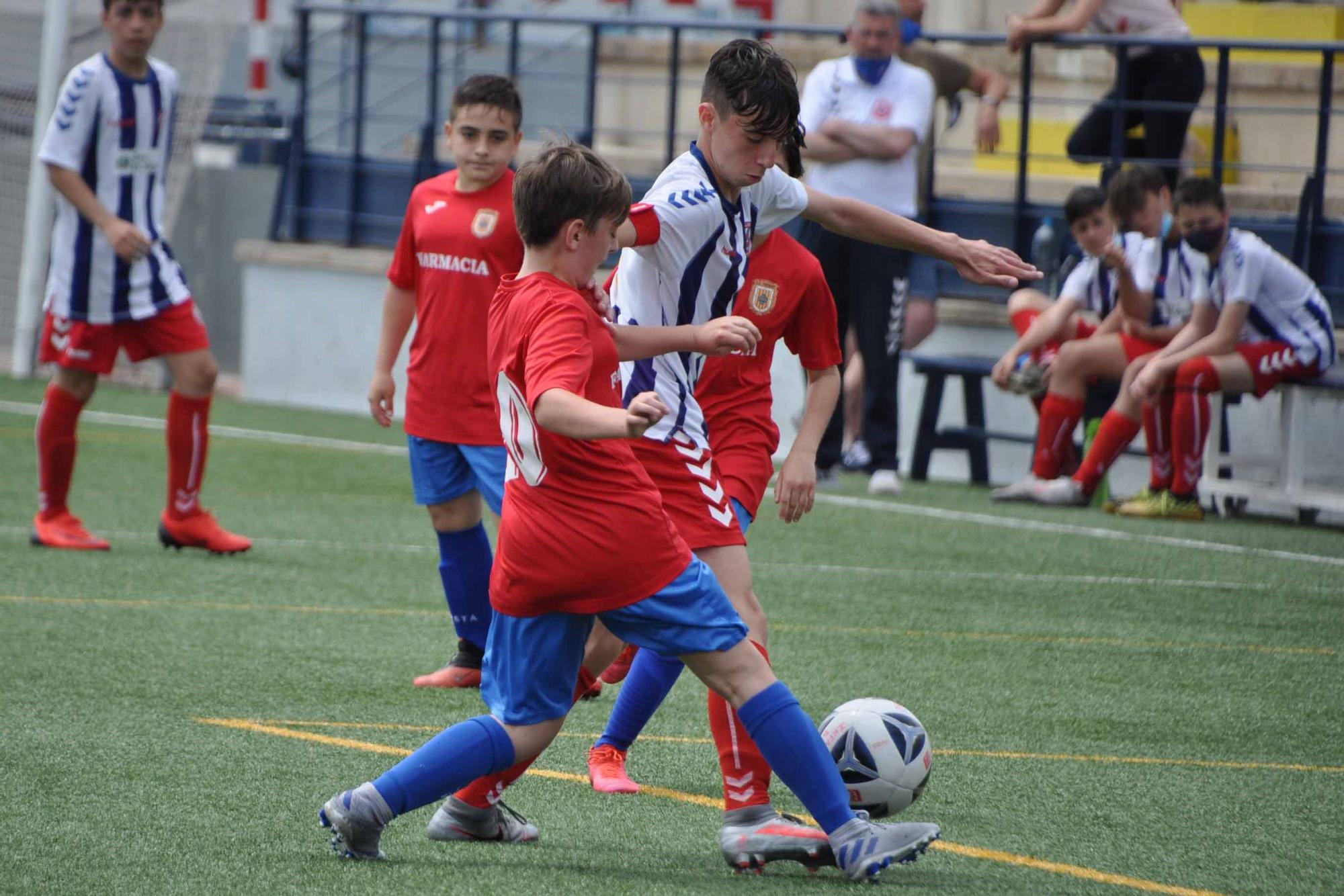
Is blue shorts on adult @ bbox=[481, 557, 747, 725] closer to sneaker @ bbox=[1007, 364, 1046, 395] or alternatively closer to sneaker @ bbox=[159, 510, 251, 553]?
sneaker @ bbox=[159, 510, 251, 553]

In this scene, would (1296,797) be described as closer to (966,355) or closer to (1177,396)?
(1177,396)

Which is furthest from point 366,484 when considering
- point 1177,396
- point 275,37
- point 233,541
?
point 275,37

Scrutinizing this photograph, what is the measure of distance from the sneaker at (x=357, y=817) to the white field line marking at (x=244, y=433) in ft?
25.1

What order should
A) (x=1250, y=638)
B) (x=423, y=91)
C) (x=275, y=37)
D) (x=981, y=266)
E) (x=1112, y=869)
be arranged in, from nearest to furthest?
(x=1112, y=869) → (x=981, y=266) → (x=1250, y=638) → (x=423, y=91) → (x=275, y=37)

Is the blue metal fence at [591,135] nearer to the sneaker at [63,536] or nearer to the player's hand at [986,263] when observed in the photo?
the sneaker at [63,536]

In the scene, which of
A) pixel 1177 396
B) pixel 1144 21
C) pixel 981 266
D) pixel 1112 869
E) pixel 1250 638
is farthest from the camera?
pixel 1144 21

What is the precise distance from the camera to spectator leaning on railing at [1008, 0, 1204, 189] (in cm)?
1031

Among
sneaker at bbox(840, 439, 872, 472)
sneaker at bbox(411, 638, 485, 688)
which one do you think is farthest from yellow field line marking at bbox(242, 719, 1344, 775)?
sneaker at bbox(840, 439, 872, 472)

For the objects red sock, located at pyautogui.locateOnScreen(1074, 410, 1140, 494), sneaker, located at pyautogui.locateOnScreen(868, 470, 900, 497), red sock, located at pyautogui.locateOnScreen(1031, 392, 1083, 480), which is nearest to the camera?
red sock, located at pyautogui.locateOnScreen(1074, 410, 1140, 494)

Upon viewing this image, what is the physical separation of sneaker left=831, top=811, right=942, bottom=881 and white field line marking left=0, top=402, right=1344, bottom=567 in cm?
500

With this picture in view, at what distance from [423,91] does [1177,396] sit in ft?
44.0

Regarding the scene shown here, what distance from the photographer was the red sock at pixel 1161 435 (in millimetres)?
9156

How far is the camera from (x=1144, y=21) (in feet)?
34.8

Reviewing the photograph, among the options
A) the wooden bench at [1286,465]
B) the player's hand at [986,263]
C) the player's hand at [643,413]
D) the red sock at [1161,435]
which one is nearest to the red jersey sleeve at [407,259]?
the player's hand at [986,263]
